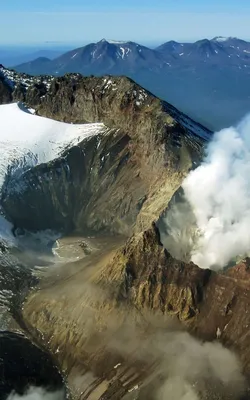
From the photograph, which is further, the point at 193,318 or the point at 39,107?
the point at 39,107

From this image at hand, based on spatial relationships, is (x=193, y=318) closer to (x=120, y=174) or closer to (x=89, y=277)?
(x=89, y=277)

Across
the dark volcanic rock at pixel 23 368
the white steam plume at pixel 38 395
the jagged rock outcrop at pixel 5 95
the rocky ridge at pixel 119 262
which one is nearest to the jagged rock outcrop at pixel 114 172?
the rocky ridge at pixel 119 262

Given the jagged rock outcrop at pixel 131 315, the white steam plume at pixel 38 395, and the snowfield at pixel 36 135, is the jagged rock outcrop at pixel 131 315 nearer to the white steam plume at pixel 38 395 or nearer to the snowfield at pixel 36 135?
the white steam plume at pixel 38 395

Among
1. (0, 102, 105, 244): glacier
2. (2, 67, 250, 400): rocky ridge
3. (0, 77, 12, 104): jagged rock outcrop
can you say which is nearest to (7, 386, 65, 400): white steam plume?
(2, 67, 250, 400): rocky ridge

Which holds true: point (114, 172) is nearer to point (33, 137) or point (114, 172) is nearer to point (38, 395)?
point (33, 137)

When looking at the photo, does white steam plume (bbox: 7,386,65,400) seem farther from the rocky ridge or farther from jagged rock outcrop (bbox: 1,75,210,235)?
jagged rock outcrop (bbox: 1,75,210,235)

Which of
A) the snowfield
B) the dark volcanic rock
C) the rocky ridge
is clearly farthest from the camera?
the snowfield

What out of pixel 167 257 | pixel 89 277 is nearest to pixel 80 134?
pixel 89 277
